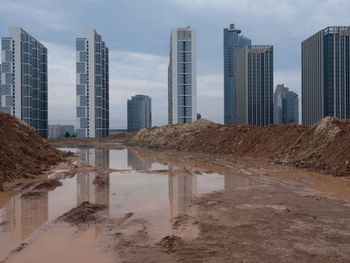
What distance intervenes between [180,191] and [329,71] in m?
101

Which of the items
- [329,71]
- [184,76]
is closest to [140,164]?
[184,76]

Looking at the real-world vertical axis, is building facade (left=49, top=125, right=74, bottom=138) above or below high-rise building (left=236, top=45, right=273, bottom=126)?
below

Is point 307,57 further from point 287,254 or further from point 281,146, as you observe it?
point 287,254

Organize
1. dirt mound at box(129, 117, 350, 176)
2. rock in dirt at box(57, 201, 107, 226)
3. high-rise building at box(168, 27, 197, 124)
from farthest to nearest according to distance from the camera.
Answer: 1. high-rise building at box(168, 27, 197, 124)
2. dirt mound at box(129, 117, 350, 176)
3. rock in dirt at box(57, 201, 107, 226)

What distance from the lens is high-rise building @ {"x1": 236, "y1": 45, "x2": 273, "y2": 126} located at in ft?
392

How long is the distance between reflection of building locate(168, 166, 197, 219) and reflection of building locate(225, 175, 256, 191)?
141cm

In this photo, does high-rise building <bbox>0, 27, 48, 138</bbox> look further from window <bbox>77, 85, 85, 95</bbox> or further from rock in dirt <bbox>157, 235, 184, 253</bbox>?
rock in dirt <bbox>157, 235, 184, 253</bbox>

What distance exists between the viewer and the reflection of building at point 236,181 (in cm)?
1104

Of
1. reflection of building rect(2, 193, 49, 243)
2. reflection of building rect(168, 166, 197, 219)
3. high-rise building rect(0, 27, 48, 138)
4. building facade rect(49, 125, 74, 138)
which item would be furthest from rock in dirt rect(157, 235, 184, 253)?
building facade rect(49, 125, 74, 138)

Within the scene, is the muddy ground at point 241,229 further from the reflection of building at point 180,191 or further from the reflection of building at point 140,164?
the reflection of building at point 140,164

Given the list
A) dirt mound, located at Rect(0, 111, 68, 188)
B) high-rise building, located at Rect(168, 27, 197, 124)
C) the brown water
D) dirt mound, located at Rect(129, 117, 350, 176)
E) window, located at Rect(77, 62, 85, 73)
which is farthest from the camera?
window, located at Rect(77, 62, 85, 73)

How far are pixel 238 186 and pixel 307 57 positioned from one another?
10651 cm

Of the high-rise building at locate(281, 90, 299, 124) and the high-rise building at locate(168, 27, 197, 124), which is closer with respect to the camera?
the high-rise building at locate(168, 27, 197, 124)

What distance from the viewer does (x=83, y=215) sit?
22.5 ft
